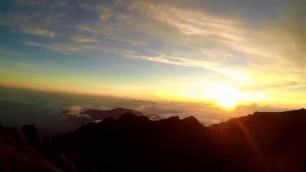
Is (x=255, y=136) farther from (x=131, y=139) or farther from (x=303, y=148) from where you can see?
(x=131, y=139)

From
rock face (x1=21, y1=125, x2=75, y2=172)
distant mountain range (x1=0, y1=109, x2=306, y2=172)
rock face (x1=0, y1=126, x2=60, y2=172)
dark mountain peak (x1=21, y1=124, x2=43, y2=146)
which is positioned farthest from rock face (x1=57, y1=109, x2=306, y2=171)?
rock face (x1=0, y1=126, x2=60, y2=172)

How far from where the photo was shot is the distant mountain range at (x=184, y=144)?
Answer: 140000 millimetres

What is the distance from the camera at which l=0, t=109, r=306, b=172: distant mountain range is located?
14000 cm

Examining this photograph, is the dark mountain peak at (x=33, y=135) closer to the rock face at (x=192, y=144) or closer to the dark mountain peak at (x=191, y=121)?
the rock face at (x=192, y=144)

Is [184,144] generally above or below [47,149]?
above

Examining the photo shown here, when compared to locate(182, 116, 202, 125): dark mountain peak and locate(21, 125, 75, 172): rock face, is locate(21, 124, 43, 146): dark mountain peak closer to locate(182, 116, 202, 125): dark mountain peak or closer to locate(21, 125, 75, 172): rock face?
locate(21, 125, 75, 172): rock face

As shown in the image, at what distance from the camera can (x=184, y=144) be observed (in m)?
158

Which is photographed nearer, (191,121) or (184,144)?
(184,144)

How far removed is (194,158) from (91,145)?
132ft

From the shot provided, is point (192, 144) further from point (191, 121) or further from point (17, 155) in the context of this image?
point (17, 155)

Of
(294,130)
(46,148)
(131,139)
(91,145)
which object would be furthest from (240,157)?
(46,148)

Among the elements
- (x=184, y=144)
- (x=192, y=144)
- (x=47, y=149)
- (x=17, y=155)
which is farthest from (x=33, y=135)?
(x=192, y=144)

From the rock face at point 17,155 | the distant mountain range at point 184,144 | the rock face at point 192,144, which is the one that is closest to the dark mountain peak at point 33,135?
the distant mountain range at point 184,144

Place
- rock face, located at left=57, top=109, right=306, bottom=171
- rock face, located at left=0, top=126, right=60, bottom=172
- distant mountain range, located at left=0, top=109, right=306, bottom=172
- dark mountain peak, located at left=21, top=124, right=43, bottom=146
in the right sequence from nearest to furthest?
rock face, located at left=0, top=126, right=60, bottom=172, dark mountain peak, located at left=21, top=124, right=43, bottom=146, distant mountain range, located at left=0, top=109, right=306, bottom=172, rock face, located at left=57, top=109, right=306, bottom=171
